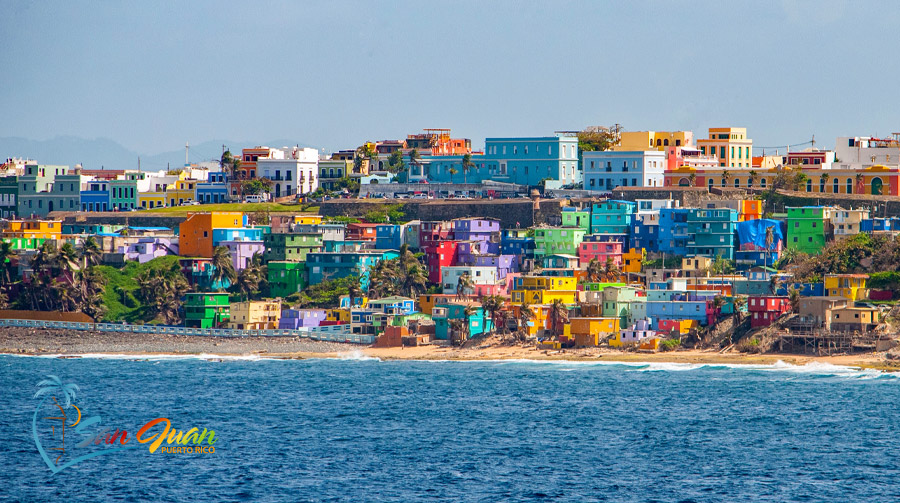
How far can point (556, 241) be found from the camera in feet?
368

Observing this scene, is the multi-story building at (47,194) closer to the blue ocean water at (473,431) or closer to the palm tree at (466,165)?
the palm tree at (466,165)

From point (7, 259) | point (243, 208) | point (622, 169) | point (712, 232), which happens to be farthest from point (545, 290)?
point (7, 259)

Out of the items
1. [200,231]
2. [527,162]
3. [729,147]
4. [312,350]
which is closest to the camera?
[312,350]

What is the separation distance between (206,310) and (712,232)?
1429 inches

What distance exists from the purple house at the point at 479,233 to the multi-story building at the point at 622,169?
1412 cm

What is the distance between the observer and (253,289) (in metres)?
109

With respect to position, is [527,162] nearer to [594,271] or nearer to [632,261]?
[632,261]

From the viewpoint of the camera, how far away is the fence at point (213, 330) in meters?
100

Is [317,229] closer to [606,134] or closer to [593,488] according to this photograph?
[606,134]

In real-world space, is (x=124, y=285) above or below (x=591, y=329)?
above

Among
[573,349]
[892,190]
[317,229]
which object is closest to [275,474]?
[573,349]

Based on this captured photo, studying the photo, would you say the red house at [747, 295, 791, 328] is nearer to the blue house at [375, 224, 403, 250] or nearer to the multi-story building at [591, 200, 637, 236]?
the multi-story building at [591, 200, 637, 236]

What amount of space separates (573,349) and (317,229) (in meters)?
29.7

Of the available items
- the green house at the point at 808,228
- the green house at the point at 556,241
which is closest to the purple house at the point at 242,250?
the green house at the point at 556,241
